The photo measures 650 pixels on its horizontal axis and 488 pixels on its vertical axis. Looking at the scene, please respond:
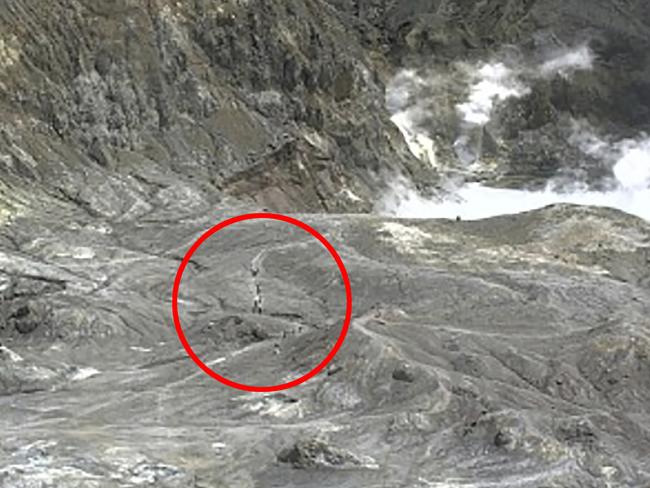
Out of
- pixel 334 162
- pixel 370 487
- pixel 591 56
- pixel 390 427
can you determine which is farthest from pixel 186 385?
pixel 591 56

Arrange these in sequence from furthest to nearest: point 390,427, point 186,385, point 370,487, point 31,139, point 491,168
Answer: point 491,168
point 31,139
point 186,385
point 390,427
point 370,487

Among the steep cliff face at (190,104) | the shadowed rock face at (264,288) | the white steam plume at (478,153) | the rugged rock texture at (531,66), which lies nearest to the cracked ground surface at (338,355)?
the shadowed rock face at (264,288)

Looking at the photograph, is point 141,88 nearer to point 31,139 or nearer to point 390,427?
point 31,139

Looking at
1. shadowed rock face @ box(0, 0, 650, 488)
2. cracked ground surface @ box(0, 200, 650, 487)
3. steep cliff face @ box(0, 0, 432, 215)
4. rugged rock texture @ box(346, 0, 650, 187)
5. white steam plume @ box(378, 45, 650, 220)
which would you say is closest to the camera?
cracked ground surface @ box(0, 200, 650, 487)

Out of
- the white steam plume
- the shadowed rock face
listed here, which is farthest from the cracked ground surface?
the white steam plume

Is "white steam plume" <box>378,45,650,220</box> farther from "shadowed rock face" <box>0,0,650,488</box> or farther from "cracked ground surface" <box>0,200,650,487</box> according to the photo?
"cracked ground surface" <box>0,200,650,487</box>

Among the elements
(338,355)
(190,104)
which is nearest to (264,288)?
(338,355)
